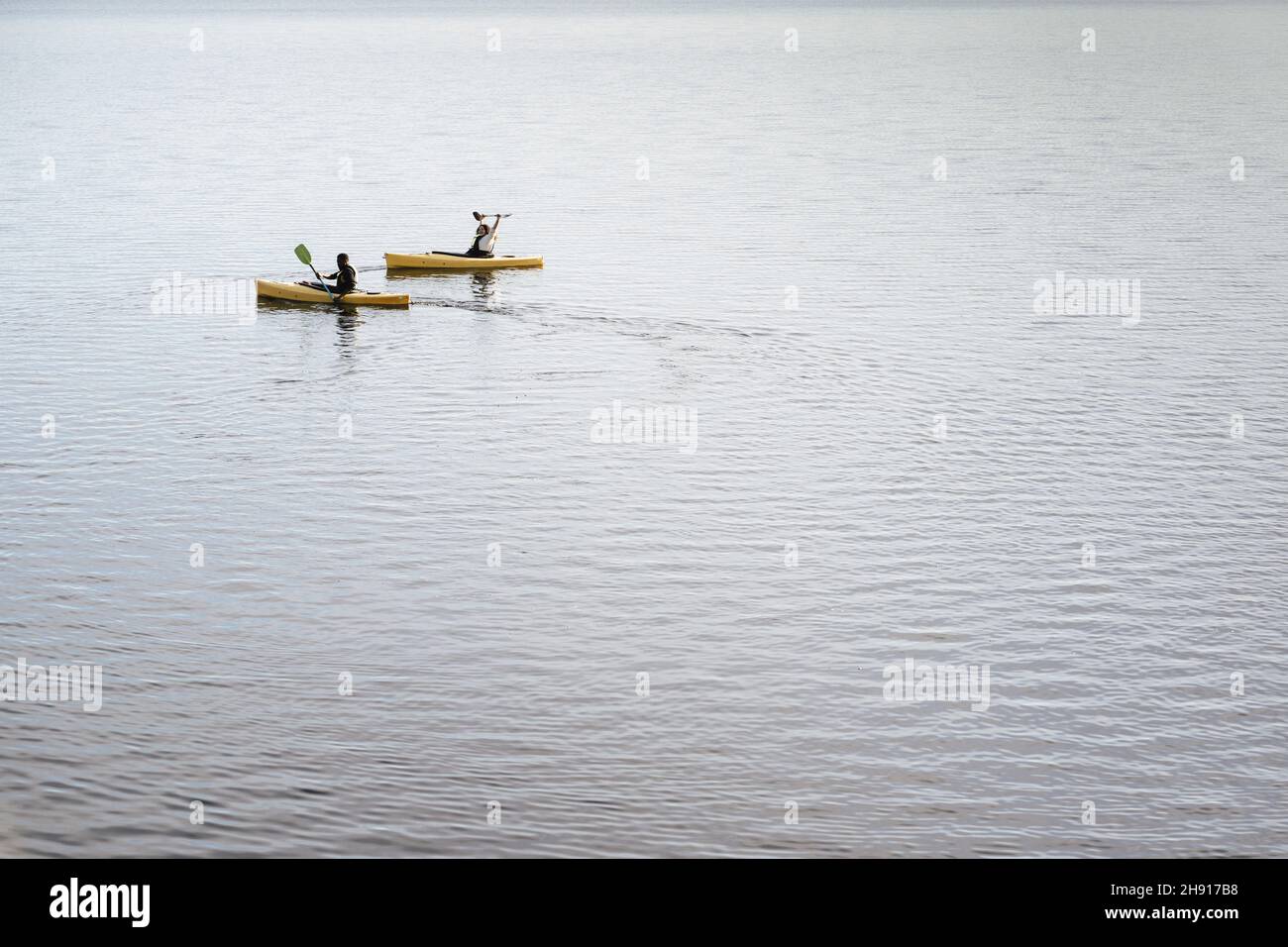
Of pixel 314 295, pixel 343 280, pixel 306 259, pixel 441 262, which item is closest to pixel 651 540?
pixel 343 280

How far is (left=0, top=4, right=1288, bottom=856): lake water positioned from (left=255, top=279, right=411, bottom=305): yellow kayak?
0.55 metres

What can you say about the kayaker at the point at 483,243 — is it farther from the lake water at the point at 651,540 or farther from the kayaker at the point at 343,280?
the kayaker at the point at 343,280

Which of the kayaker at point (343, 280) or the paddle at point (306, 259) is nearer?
the paddle at point (306, 259)

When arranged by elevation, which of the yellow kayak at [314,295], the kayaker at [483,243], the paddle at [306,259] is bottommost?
the yellow kayak at [314,295]

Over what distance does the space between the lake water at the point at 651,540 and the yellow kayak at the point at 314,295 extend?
0.55 m

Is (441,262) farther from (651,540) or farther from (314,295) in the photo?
(651,540)

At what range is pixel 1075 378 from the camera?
135 feet

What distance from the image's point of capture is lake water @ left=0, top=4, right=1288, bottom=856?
66.0 ft

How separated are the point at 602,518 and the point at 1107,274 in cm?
3229

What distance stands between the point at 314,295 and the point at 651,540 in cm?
2263

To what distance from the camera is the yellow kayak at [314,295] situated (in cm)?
4769

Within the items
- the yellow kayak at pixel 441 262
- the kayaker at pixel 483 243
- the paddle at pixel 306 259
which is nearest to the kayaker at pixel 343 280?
the paddle at pixel 306 259

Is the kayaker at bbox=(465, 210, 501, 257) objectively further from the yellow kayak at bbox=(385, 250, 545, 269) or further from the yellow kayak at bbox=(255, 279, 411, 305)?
the yellow kayak at bbox=(255, 279, 411, 305)
